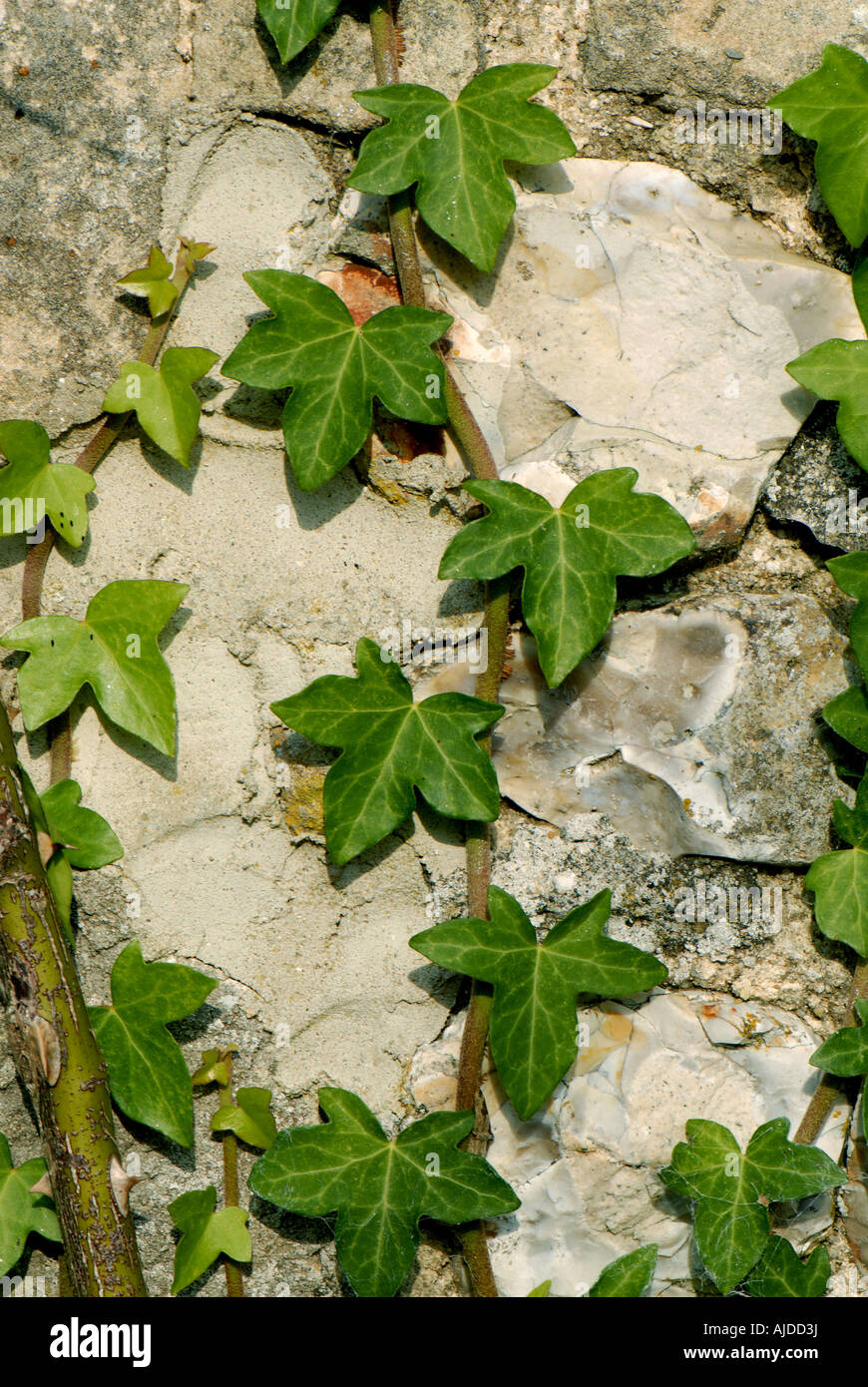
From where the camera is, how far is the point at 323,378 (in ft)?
3.77

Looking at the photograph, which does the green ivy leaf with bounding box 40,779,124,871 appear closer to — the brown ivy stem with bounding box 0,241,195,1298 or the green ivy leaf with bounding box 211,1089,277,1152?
the brown ivy stem with bounding box 0,241,195,1298

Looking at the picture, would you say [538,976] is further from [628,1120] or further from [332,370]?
[332,370]

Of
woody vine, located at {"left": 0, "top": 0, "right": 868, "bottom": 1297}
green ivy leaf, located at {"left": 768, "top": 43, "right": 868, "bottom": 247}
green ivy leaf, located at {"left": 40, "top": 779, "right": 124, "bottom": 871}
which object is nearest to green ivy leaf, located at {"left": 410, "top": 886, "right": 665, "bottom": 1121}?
woody vine, located at {"left": 0, "top": 0, "right": 868, "bottom": 1297}

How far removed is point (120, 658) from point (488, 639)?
0.42 meters

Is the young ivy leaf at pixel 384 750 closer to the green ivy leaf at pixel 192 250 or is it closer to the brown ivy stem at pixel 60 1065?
the brown ivy stem at pixel 60 1065

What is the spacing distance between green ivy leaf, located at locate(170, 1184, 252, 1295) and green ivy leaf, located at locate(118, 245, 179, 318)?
911 mm

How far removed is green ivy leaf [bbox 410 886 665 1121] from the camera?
1.13 metres

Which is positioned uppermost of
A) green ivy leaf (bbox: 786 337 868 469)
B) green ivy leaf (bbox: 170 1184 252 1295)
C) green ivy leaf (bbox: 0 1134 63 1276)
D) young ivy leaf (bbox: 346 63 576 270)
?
young ivy leaf (bbox: 346 63 576 270)

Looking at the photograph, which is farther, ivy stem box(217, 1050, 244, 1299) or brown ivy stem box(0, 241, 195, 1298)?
ivy stem box(217, 1050, 244, 1299)

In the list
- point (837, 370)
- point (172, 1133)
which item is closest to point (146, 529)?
point (172, 1133)

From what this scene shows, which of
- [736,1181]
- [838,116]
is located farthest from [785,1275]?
[838,116]

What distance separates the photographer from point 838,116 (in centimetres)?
114

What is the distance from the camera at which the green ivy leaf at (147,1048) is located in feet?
3.74

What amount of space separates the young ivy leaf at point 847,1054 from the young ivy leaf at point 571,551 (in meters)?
0.53
